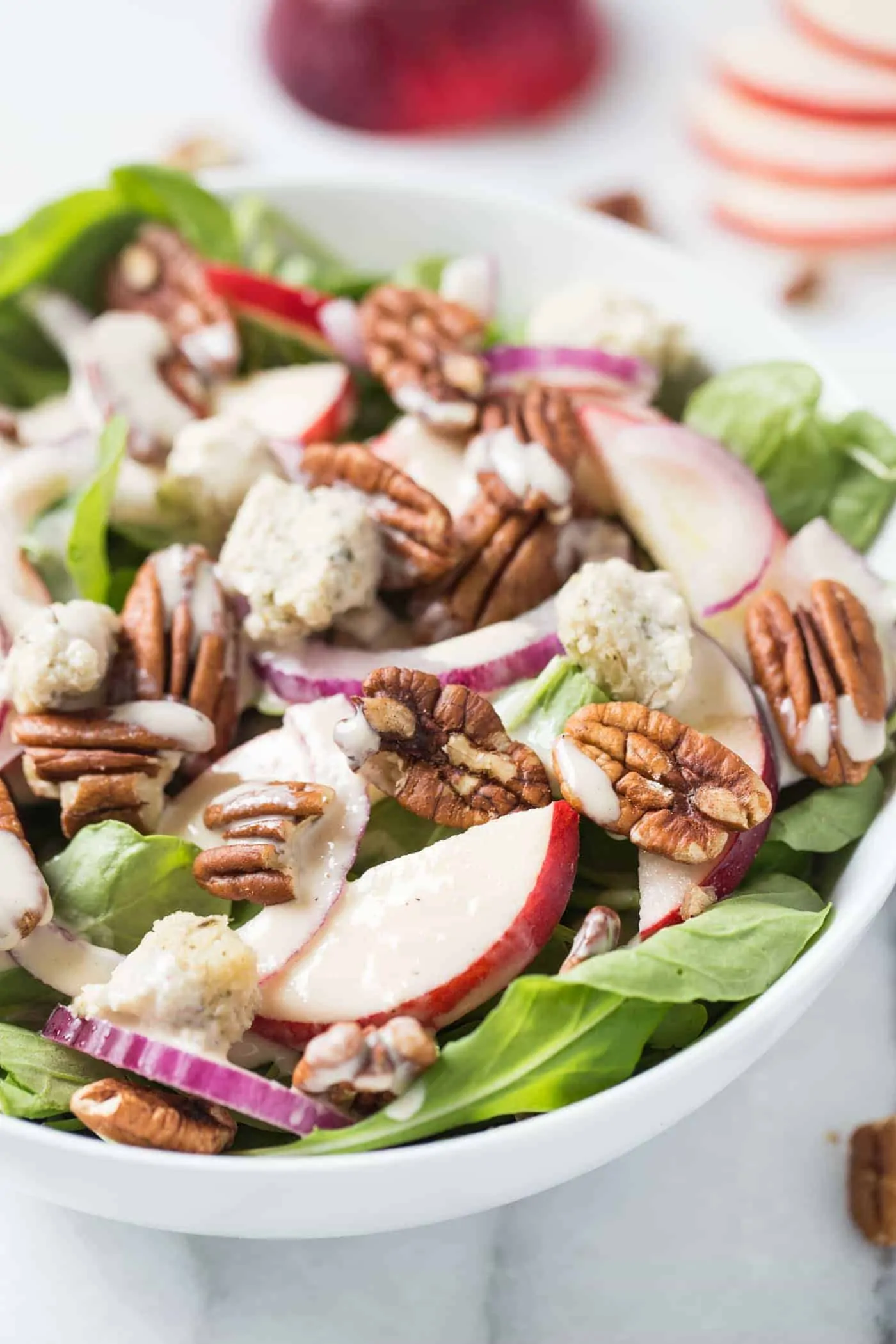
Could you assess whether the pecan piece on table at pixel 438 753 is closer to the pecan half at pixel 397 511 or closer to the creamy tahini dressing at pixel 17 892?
the pecan half at pixel 397 511

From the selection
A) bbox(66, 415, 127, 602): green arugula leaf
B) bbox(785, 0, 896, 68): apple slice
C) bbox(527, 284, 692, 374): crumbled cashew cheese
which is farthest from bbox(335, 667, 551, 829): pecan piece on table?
bbox(785, 0, 896, 68): apple slice

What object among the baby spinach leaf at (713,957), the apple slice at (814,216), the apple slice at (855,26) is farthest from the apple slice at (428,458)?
the apple slice at (855,26)

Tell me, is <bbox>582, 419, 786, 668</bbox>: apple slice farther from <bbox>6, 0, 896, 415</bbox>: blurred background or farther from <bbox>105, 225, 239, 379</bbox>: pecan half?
<bbox>6, 0, 896, 415</bbox>: blurred background

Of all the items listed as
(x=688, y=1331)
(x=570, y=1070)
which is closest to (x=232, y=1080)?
(x=570, y=1070)

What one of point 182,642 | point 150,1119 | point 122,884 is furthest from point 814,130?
point 150,1119

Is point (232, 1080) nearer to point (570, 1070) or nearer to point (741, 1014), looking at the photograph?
point (570, 1070)
